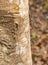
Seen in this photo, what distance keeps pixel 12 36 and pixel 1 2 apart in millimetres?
197

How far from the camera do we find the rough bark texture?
142 centimetres

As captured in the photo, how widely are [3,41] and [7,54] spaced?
7 cm

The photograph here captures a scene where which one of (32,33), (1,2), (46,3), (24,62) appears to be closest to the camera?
(1,2)

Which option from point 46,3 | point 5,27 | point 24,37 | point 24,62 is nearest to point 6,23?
point 5,27

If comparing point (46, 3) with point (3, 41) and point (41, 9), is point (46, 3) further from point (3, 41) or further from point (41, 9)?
point (3, 41)

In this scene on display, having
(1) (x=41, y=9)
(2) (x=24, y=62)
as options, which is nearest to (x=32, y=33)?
(1) (x=41, y=9)

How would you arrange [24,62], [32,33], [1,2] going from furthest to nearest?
[32,33], [24,62], [1,2]

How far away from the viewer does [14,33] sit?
4.81ft

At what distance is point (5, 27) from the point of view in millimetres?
1454

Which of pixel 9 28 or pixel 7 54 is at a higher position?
pixel 9 28

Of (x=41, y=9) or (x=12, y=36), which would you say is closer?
(x=12, y=36)

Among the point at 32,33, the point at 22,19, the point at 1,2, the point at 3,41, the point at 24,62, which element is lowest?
the point at 32,33

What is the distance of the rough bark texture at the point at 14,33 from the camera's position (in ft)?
4.67

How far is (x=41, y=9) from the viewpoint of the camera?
21.8 ft
